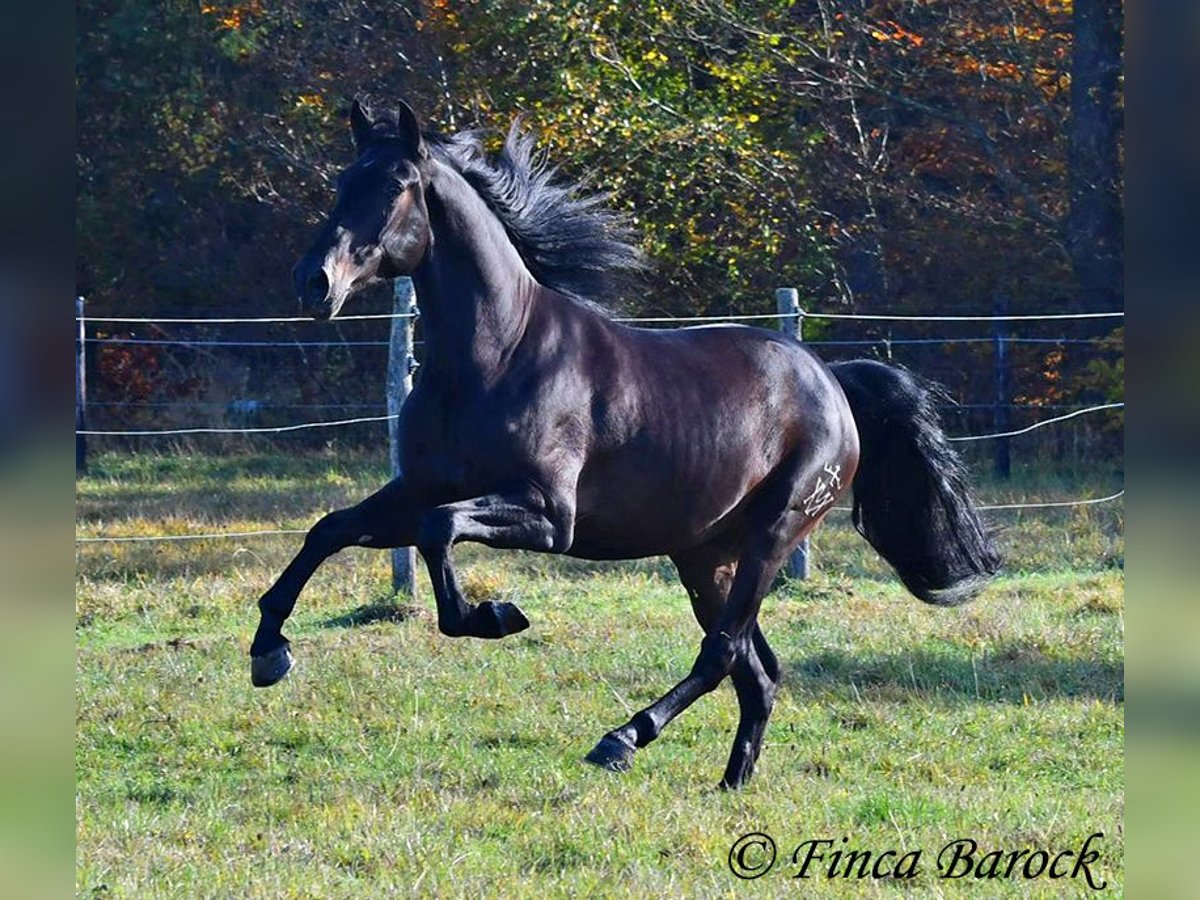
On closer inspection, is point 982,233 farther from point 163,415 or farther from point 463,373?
point 463,373

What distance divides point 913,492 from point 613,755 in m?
2.12

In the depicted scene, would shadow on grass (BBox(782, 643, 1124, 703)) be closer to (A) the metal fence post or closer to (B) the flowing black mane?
(B) the flowing black mane

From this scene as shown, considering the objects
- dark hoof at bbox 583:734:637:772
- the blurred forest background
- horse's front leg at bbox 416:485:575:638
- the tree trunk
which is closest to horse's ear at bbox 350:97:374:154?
horse's front leg at bbox 416:485:575:638

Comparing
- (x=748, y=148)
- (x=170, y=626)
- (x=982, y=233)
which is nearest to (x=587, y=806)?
(x=170, y=626)

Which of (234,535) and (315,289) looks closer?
(315,289)

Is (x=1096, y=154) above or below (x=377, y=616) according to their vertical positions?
above

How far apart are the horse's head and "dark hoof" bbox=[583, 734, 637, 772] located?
62.7 inches

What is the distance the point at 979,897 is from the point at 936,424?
2.79 m

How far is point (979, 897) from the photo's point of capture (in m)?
4.48

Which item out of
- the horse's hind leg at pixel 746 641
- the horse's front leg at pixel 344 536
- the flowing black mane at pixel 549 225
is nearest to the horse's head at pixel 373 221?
the flowing black mane at pixel 549 225

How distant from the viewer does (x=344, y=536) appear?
5.39 m

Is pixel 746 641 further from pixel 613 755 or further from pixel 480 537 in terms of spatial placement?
pixel 480 537

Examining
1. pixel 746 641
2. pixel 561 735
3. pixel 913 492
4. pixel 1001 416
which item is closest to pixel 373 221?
pixel 746 641

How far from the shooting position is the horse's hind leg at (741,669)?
586 cm
